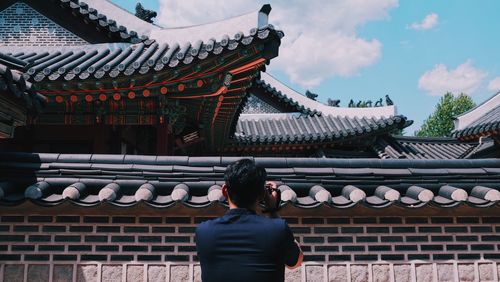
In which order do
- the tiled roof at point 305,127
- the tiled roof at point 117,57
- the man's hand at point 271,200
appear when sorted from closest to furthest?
1. the man's hand at point 271,200
2. the tiled roof at point 117,57
3. the tiled roof at point 305,127

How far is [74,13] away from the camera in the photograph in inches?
349

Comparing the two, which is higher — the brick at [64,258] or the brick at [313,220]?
the brick at [313,220]

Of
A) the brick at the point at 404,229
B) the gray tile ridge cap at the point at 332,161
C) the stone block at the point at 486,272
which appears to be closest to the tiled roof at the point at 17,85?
the gray tile ridge cap at the point at 332,161

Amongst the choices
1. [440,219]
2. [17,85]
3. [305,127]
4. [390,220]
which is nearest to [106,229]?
[17,85]

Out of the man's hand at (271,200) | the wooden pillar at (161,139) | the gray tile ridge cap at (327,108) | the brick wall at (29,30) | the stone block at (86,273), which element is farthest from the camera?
the gray tile ridge cap at (327,108)

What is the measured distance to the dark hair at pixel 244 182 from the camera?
7.66ft

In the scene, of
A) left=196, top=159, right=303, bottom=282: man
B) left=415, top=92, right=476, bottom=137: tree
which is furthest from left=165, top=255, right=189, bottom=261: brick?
left=415, top=92, right=476, bottom=137: tree

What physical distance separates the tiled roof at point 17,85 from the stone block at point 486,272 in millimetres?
3898

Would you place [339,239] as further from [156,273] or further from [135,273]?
[135,273]

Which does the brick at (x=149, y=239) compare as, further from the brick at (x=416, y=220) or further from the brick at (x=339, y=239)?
the brick at (x=416, y=220)

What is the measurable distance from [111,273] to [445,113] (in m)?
43.0

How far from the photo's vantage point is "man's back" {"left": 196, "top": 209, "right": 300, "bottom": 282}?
223cm

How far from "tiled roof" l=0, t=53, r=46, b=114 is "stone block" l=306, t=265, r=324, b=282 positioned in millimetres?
2655

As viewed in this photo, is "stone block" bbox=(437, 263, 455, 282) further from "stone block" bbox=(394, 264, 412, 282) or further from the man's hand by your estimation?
the man's hand
